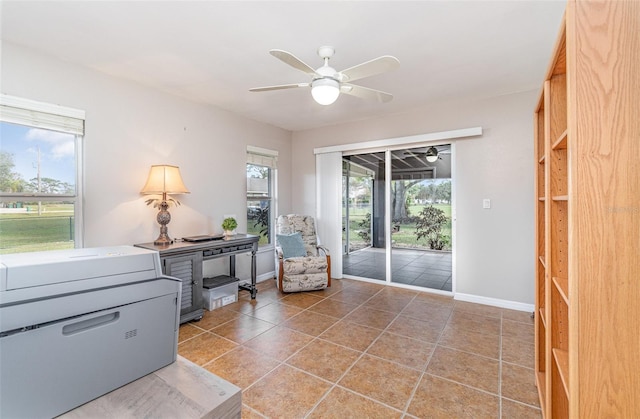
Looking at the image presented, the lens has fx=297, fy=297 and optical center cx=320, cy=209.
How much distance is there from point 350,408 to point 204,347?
4.58 feet

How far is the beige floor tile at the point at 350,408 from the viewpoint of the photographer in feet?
5.82

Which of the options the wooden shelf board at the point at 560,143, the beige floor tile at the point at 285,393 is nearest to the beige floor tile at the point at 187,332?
the beige floor tile at the point at 285,393

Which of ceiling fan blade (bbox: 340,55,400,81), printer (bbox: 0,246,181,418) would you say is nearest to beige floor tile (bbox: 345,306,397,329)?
ceiling fan blade (bbox: 340,55,400,81)

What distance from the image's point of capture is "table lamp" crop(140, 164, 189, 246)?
3.07 metres

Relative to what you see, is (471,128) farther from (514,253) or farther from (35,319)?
(35,319)

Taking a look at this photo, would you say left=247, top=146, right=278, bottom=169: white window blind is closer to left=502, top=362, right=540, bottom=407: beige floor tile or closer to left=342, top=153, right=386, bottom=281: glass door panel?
left=342, top=153, right=386, bottom=281: glass door panel

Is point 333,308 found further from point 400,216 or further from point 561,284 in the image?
point 561,284

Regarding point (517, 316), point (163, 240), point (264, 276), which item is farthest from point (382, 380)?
point (264, 276)

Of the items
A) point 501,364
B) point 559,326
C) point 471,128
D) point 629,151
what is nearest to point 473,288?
point 501,364

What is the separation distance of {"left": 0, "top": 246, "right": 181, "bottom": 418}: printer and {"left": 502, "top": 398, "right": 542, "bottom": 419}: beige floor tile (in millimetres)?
1974

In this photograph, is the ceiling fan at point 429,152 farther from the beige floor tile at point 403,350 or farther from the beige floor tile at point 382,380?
the beige floor tile at point 382,380

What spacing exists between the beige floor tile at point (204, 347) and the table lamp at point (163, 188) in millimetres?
1065

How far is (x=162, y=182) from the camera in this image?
3.08 m

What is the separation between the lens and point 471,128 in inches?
144
